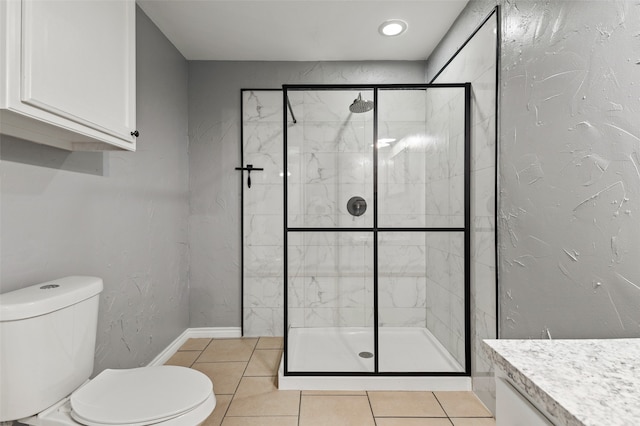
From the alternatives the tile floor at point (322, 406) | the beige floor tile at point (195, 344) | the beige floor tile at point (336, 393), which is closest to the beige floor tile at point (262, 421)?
the tile floor at point (322, 406)

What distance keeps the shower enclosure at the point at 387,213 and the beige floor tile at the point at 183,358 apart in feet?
2.46

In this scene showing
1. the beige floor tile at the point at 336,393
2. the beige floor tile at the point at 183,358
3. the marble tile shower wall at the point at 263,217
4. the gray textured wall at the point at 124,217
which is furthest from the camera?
the marble tile shower wall at the point at 263,217

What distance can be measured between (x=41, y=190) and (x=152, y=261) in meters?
1.00

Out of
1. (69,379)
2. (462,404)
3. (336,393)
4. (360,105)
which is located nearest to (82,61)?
(69,379)

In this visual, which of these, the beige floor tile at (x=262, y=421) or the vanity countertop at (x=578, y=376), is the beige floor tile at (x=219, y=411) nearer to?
A: the beige floor tile at (x=262, y=421)

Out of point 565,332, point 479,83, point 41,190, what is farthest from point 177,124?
point 565,332

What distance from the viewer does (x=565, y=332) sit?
125 cm

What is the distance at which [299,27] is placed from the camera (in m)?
2.39

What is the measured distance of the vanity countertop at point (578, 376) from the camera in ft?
1.73

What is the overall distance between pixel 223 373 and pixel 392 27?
2.66 metres

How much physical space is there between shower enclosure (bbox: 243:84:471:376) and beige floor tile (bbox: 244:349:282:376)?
0.17m

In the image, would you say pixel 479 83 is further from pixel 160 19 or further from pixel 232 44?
pixel 160 19

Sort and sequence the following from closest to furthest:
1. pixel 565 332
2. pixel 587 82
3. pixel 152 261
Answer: pixel 587 82
pixel 565 332
pixel 152 261

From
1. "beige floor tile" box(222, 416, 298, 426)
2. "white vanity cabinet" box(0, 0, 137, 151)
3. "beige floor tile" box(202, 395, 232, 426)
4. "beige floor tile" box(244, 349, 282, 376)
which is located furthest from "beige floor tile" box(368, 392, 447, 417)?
"white vanity cabinet" box(0, 0, 137, 151)
